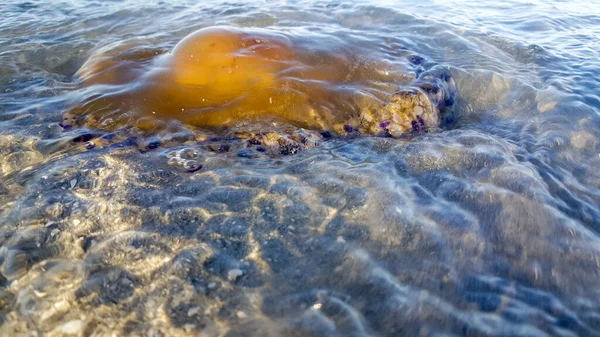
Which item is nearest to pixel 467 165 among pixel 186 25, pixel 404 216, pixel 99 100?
pixel 404 216

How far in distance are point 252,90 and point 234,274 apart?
8.13 feet

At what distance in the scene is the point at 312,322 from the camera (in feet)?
6.52

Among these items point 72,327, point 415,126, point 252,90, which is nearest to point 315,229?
point 72,327

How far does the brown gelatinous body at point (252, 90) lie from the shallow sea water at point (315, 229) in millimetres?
303

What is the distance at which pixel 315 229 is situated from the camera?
259cm

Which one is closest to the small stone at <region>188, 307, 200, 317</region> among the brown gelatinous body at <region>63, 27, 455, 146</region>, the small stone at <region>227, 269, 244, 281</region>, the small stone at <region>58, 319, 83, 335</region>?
the small stone at <region>227, 269, 244, 281</region>

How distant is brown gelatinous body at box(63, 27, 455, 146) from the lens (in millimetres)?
4043

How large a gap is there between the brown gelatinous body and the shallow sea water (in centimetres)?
30

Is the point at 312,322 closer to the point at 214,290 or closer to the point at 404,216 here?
the point at 214,290

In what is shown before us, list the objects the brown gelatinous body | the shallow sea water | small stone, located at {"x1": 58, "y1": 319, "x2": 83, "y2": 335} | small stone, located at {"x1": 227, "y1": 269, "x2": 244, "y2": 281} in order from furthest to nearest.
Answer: the brown gelatinous body < small stone, located at {"x1": 227, "y1": 269, "x2": 244, "y2": 281} < the shallow sea water < small stone, located at {"x1": 58, "y1": 319, "x2": 83, "y2": 335}

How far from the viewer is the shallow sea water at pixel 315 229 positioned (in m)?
2.04

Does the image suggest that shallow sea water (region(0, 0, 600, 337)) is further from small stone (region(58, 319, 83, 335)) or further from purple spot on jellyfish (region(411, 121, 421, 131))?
purple spot on jellyfish (region(411, 121, 421, 131))

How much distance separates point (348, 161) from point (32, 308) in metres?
2.46

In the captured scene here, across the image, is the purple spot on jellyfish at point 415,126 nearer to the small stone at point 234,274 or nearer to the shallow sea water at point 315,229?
the shallow sea water at point 315,229
